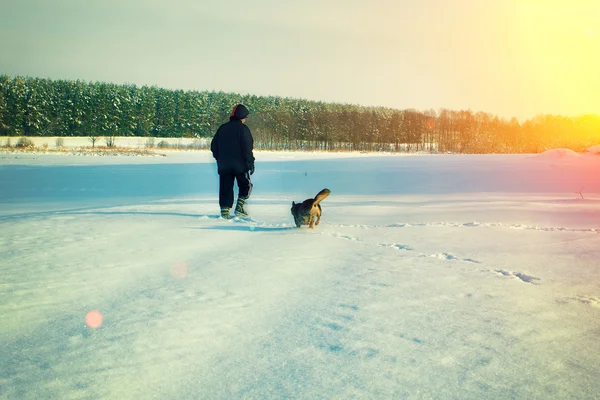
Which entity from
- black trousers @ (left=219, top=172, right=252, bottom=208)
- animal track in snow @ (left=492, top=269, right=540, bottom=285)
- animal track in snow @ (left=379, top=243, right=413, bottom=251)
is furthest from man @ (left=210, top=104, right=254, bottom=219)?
animal track in snow @ (left=492, top=269, right=540, bottom=285)

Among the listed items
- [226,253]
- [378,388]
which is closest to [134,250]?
[226,253]

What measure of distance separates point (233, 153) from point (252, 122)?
221 feet

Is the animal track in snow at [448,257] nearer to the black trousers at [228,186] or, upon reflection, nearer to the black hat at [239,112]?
the black trousers at [228,186]

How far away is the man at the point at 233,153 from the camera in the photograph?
24.4 ft

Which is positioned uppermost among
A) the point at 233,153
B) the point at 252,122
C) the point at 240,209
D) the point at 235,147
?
the point at 252,122

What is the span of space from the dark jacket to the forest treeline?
60.1 m

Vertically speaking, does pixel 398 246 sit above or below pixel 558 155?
below

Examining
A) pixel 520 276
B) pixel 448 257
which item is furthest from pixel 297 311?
pixel 448 257

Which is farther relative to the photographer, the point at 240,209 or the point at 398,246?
the point at 240,209

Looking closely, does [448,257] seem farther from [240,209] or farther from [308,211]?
[240,209]

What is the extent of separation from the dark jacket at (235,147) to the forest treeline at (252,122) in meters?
60.1

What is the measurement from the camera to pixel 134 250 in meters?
4.60

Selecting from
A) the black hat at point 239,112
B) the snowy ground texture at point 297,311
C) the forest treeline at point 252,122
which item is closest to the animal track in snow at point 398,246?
the snowy ground texture at point 297,311

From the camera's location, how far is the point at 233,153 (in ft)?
24.6
